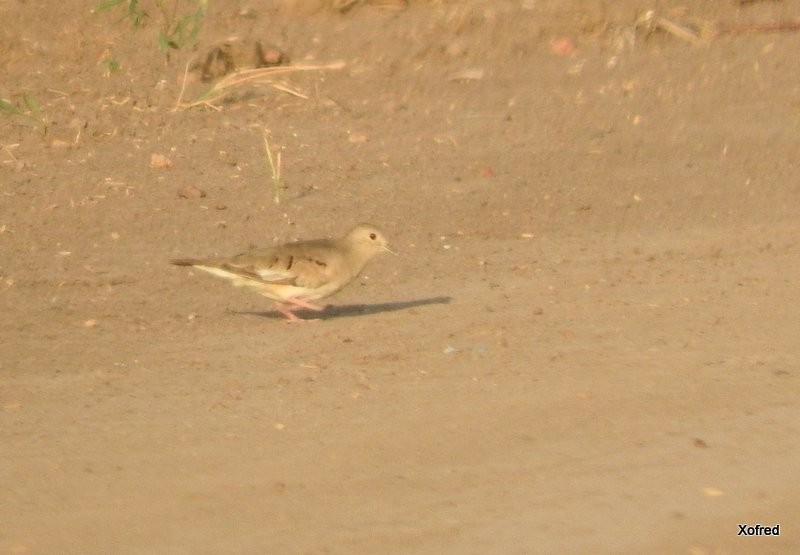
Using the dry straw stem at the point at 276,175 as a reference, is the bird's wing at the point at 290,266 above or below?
below

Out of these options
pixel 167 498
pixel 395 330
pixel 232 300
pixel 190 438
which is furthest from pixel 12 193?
pixel 167 498

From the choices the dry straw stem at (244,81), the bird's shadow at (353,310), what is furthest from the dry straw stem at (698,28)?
the bird's shadow at (353,310)

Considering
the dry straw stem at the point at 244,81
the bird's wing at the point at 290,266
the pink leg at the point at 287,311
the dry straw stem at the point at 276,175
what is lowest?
the pink leg at the point at 287,311

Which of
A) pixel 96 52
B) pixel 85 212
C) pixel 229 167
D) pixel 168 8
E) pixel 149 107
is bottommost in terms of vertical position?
pixel 85 212

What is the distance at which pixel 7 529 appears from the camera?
Answer: 541 cm

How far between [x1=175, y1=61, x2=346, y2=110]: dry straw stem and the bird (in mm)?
3649

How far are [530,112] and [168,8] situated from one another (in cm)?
351

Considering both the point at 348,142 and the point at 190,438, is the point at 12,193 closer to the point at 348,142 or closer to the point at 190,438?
the point at 348,142

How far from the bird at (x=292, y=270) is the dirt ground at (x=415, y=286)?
0.23 meters

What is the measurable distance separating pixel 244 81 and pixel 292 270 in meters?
4.27

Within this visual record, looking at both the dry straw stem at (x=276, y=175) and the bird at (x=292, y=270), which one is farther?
the dry straw stem at (x=276, y=175)

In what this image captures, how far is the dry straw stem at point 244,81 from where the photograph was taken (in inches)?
481

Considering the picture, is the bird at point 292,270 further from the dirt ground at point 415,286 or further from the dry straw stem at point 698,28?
the dry straw stem at point 698,28

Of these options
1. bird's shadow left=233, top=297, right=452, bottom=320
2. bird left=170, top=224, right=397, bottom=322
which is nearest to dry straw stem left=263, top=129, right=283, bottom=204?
bird's shadow left=233, top=297, right=452, bottom=320
